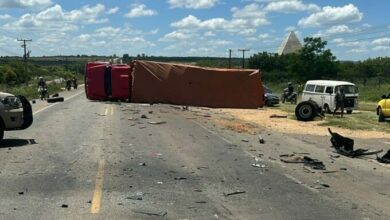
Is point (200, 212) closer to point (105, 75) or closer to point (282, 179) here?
point (282, 179)

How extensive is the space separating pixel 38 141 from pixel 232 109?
21342mm

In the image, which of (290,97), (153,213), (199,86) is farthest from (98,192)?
(290,97)

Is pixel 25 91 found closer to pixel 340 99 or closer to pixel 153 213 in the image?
pixel 340 99

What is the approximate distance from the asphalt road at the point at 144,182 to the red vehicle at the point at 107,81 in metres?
20.6

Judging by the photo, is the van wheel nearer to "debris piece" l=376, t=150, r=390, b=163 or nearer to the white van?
the white van

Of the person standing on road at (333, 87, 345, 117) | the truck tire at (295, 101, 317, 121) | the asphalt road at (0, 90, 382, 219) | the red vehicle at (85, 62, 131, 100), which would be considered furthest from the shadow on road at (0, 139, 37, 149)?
the red vehicle at (85, 62, 131, 100)

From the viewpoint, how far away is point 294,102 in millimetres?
47000

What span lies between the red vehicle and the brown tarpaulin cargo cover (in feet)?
3.39

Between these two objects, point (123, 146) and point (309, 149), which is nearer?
point (123, 146)

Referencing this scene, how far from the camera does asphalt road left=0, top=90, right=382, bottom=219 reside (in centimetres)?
787

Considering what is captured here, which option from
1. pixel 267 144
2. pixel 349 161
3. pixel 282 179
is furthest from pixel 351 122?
pixel 282 179

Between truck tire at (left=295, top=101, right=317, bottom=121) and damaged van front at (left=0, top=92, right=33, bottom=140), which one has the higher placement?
damaged van front at (left=0, top=92, right=33, bottom=140)

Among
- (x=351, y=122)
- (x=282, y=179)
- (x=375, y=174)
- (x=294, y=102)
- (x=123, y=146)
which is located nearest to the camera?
(x=282, y=179)

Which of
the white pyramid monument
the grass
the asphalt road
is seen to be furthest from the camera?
the white pyramid monument
